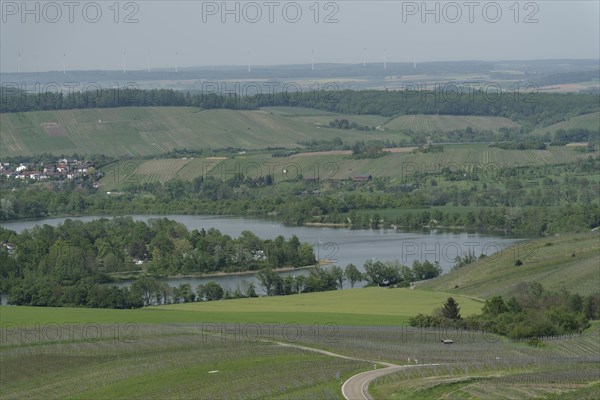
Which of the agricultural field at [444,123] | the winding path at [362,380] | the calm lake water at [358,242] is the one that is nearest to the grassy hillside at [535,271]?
the calm lake water at [358,242]

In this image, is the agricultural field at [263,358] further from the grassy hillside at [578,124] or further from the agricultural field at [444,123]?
the agricultural field at [444,123]

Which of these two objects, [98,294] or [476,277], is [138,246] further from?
[476,277]

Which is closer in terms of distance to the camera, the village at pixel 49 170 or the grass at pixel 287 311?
the grass at pixel 287 311

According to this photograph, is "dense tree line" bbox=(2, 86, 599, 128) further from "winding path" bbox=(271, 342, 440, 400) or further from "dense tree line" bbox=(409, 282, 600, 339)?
"winding path" bbox=(271, 342, 440, 400)

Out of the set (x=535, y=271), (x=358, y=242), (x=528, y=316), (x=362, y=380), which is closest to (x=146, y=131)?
(x=358, y=242)

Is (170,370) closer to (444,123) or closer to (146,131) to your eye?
(146,131)

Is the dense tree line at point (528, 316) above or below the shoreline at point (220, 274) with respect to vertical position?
above

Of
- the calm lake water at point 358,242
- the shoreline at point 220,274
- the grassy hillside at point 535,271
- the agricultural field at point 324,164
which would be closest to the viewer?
the grassy hillside at point 535,271

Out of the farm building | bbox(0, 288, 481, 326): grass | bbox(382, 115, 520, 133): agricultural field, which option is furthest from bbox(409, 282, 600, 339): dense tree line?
bbox(382, 115, 520, 133): agricultural field
